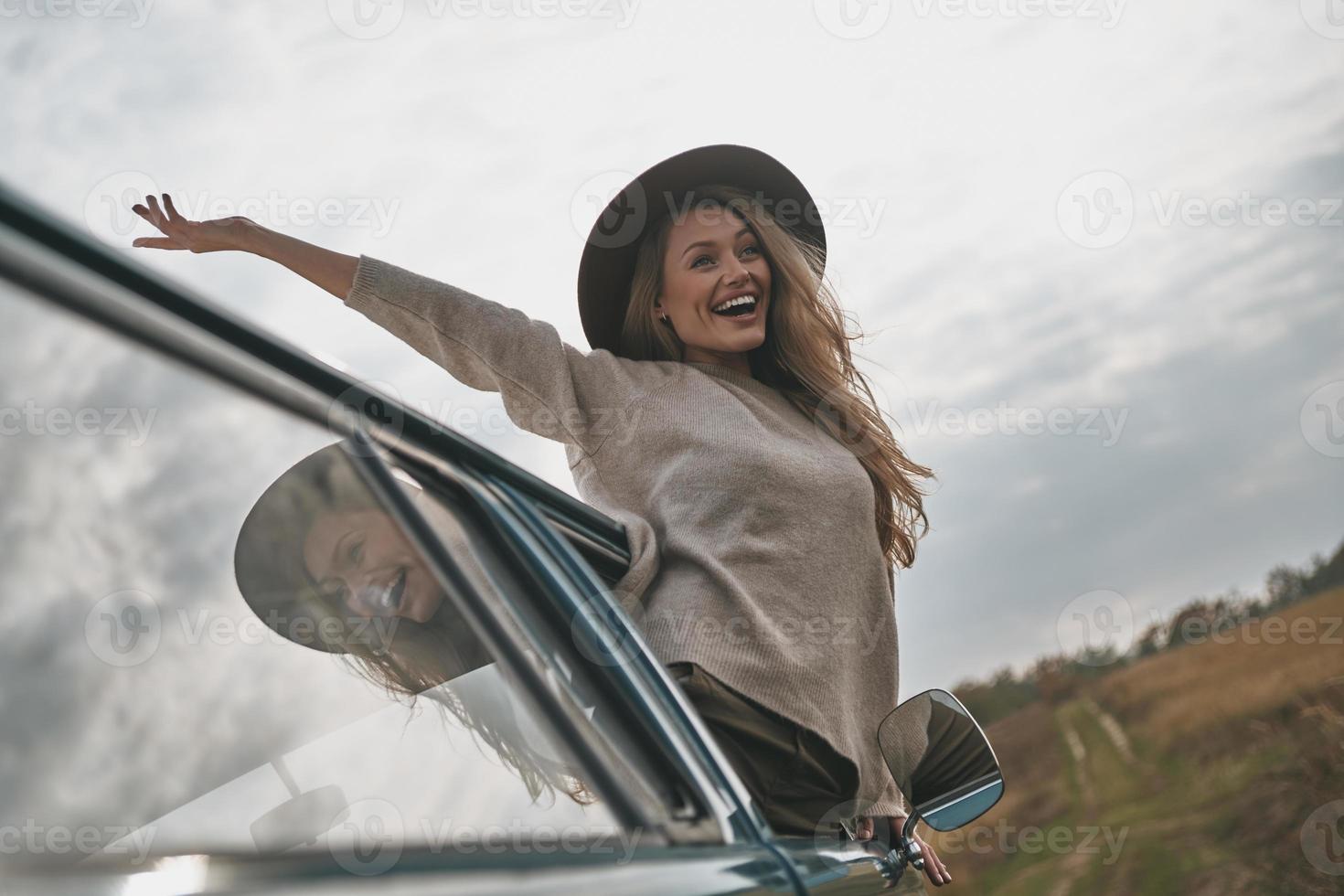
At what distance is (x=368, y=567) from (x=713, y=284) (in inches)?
74.8

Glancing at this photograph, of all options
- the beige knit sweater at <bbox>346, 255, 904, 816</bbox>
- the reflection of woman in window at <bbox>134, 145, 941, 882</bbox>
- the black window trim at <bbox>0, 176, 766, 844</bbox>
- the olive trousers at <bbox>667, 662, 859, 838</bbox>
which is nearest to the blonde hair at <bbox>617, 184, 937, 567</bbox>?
the reflection of woman in window at <bbox>134, 145, 941, 882</bbox>

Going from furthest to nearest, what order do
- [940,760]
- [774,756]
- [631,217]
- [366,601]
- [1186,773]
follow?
A: 1. [1186,773]
2. [631,217]
3. [940,760]
4. [774,756]
5. [366,601]

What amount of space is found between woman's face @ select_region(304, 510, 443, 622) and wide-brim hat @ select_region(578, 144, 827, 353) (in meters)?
1.95

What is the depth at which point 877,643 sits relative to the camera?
81.0 inches

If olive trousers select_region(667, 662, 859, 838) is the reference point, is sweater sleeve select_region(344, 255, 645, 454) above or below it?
above

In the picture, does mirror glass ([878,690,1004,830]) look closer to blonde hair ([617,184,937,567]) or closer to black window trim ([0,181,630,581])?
blonde hair ([617,184,937,567])

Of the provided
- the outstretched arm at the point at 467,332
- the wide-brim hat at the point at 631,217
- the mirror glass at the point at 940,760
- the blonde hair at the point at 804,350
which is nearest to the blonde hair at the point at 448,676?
the mirror glass at the point at 940,760

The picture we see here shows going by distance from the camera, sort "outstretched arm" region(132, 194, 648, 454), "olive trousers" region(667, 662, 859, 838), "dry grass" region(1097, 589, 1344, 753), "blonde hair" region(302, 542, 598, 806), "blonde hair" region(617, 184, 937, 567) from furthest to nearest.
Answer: "dry grass" region(1097, 589, 1344, 753), "blonde hair" region(617, 184, 937, 567), "outstretched arm" region(132, 194, 648, 454), "olive trousers" region(667, 662, 859, 838), "blonde hair" region(302, 542, 598, 806)

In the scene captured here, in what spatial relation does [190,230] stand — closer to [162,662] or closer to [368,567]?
[368,567]

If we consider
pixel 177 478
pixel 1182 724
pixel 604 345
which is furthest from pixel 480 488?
pixel 1182 724

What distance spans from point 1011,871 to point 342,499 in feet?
82.7

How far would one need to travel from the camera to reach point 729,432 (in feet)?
6.86

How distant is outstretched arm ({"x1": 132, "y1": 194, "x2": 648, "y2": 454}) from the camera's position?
6.79ft

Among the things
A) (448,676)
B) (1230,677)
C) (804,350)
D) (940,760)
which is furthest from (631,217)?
(1230,677)
